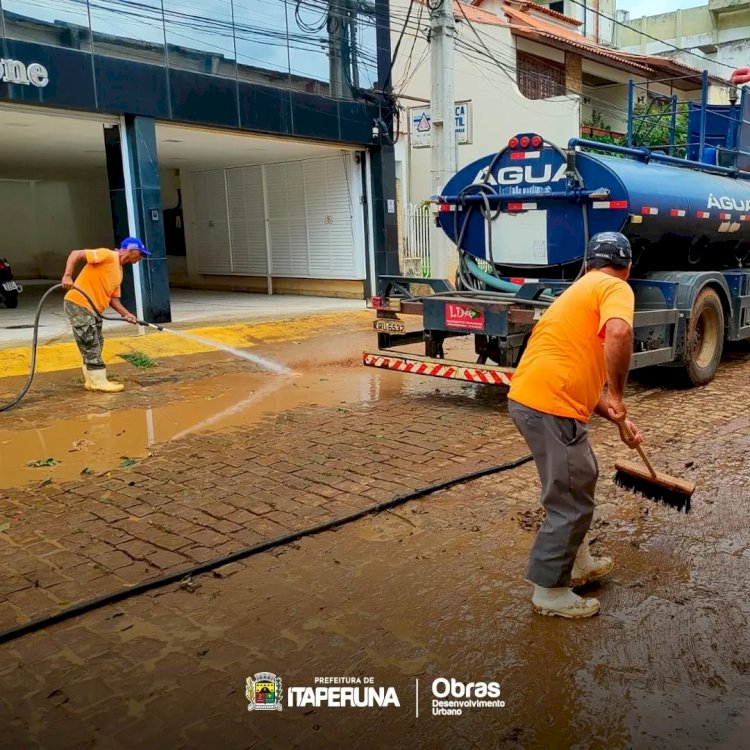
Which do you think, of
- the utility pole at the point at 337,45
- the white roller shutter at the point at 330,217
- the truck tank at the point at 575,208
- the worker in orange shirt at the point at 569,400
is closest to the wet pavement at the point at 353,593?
the worker in orange shirt at the point at 569,400

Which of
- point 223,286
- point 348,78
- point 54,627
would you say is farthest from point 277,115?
point 54,627

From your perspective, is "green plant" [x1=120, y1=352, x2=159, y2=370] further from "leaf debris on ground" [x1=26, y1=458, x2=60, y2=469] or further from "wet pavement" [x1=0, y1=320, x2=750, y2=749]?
"leaf debris on ground" [x1=26, y1=458, x2=60, y2=469]

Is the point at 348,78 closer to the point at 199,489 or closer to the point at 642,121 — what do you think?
the point at 642,121

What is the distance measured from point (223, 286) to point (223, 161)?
335cm

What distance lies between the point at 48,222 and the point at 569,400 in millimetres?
23109

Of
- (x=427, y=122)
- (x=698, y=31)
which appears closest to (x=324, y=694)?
(x=427, y=122)

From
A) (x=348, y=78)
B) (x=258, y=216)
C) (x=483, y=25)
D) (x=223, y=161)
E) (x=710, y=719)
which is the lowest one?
(x=710, y=719)

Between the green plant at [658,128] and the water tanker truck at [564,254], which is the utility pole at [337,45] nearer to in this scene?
the green plant at [658,128]

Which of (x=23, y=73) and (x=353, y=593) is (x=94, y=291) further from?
(x=353, y=593)

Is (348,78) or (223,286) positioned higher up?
(348,78)

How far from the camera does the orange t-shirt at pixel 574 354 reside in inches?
131

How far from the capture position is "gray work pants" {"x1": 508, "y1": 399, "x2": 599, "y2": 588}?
337 centimetres

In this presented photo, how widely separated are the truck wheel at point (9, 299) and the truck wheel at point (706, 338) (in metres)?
12.2

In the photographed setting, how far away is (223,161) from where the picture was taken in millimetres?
17234
